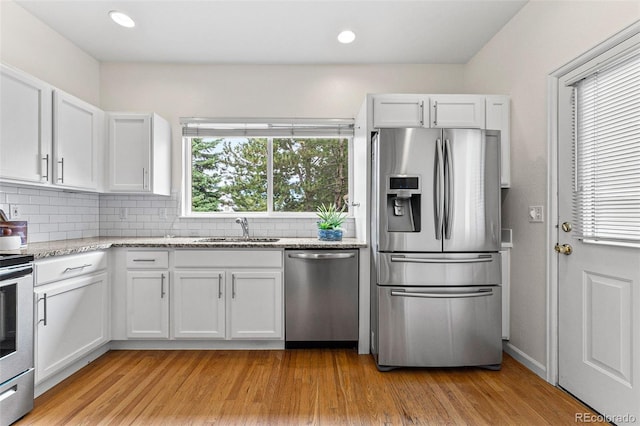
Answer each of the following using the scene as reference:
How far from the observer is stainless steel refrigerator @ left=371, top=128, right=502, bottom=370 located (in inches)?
95.0

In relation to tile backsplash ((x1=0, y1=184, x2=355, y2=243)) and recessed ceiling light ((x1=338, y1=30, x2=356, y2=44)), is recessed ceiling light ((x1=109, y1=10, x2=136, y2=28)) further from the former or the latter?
recessed ceiling light ((x1=338, y1=30, x2=356, y2=44))

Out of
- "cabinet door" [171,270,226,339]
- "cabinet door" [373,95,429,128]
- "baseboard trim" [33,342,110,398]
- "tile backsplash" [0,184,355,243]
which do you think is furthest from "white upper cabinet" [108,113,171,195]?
"cabinet door" [373,95,429,128]

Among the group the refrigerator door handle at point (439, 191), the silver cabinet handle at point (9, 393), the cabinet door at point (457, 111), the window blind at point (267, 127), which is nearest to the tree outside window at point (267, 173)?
the window blind at point (267, 127)

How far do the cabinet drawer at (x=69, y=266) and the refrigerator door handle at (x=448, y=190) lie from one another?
2.60 metres

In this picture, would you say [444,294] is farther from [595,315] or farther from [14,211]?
[14,211]

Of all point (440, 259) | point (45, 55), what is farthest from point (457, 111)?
point (45, 55)

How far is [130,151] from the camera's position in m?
3.09

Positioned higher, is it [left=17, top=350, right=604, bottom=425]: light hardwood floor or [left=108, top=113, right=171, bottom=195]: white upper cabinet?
[left=108, top=113, right=171, bottom=195]: white upper cabinet

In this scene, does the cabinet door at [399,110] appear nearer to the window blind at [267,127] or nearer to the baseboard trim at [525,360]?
the window blind at [267,127]

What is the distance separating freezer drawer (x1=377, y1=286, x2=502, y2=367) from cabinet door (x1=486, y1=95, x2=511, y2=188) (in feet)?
3.30

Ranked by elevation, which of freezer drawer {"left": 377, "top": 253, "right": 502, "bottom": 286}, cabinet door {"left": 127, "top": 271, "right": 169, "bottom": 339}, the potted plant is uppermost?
the potted plant

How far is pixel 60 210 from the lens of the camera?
2936mm

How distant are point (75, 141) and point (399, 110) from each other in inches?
102

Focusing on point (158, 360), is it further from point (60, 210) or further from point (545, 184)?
point (545, 184)
